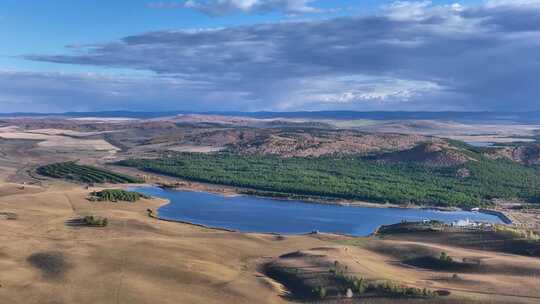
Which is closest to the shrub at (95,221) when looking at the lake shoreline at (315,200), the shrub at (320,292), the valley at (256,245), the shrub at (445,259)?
the valley at (256,245)

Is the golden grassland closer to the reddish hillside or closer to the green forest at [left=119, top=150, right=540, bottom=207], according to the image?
the green forest at [left=119, top=150, right=540, bottom=207]

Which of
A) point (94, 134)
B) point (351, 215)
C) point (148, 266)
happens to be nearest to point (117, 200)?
point (351, 215)

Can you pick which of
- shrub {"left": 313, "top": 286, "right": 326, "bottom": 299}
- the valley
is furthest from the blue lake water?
shrub {"left": 313, "top": 286, "right": 326, "bottom": 299}

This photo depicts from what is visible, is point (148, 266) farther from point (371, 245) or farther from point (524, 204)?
point (524, 204)

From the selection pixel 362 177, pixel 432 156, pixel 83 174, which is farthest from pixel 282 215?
pixel 432 156

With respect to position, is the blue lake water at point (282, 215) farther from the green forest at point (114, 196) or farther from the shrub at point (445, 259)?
the shrub at point (445, 259)

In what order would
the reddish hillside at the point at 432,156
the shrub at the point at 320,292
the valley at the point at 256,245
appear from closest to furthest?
the shrub at the point at 320,292 < the valley at the point at 256,245 < the reddish hillside at the point at 432,156

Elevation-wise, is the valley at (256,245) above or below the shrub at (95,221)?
below
